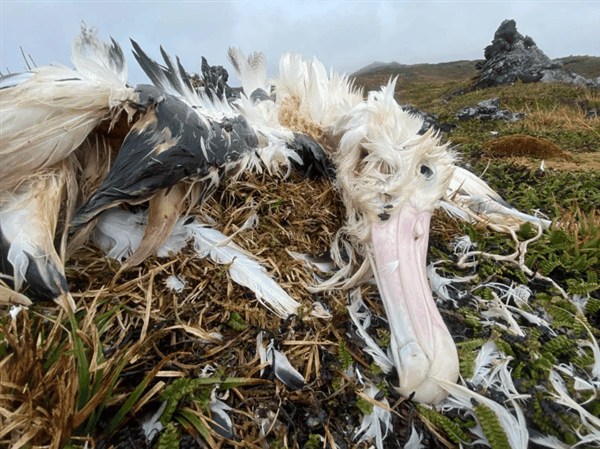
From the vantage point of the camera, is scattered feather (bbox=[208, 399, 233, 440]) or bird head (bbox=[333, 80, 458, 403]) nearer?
scattered feather (bbox=[208, 399, 233, 440])

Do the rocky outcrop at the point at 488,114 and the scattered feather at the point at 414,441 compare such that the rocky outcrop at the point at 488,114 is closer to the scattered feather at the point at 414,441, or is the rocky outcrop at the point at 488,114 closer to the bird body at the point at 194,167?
the bird body at the point at 194,167

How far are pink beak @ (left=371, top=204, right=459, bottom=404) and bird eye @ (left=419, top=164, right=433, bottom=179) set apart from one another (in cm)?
32

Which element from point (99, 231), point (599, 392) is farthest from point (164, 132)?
point (599, 392)

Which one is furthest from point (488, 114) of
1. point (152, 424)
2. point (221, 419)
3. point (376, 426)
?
point (152, 424)

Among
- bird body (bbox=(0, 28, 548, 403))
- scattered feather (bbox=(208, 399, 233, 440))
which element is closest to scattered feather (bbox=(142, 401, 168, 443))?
scattered feather (bbox=(208, 399, 233, 440))

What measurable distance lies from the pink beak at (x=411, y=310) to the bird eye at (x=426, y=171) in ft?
1.05

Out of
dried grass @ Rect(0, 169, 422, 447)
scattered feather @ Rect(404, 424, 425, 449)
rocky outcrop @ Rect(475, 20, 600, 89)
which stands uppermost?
rocky outcrop @ Rect(475, 20, 600, 89)

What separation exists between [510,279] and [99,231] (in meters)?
1.90

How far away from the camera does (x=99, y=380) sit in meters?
1.03

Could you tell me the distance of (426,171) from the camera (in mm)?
1910

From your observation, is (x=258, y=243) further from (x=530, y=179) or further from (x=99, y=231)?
(x=530, y=179)

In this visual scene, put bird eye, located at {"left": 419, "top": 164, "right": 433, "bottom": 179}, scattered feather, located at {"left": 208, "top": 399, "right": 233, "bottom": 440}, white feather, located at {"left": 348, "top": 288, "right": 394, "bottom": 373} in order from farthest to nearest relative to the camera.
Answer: bird eye, located at {"left": 419, "top": 164, "right": 433, "bottom": 179}
white feather, located at {"left": 348, "top": 288, "right": 394, "bottom": 373}
scattered feather, located at {"left": 208, "top": 399, "right": 233, "bottom": 440}

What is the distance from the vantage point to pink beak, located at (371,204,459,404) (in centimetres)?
119

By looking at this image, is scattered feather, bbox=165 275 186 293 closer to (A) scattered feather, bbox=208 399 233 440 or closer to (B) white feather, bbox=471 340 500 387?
(A) scattered feather, bbox=208 399 233 440
